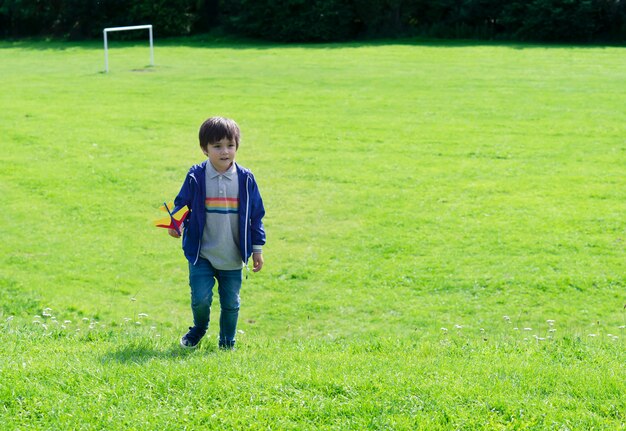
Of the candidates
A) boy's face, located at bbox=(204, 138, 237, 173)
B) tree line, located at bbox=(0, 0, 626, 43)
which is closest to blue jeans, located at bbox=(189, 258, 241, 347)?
boy's face, located at bbox=(204, 138, 237, 173)

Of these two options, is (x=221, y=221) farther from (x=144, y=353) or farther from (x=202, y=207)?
(x=144, y=353)

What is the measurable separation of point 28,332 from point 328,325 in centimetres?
290

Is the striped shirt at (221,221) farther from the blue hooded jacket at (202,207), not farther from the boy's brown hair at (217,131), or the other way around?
the boy's brown hair at (217,131)

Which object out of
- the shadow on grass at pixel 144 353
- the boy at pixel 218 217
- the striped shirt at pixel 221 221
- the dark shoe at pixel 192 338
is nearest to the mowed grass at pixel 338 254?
the shadow on grass at pixel 144 353

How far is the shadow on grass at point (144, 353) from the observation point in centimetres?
567

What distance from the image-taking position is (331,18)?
34.4 m

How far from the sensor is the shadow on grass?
567 centimetres

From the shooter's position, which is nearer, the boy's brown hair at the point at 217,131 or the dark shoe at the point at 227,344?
the boy's brown hair at the point at 217,131

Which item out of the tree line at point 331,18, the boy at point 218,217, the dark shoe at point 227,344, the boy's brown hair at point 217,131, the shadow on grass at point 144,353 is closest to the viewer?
the shadow on grass at point 144,353

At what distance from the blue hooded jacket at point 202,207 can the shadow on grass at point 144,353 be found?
64 centimetres

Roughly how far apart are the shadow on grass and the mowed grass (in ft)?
0.12

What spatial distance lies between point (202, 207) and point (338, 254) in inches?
171

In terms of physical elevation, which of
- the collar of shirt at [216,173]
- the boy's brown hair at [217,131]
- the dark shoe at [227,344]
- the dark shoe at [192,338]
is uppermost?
the boy's brown hair at [217,131]

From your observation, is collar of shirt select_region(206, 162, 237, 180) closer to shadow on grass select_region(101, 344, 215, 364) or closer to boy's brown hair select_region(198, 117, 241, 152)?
boy's brown hair select_region(198, 117, 241, 152)
